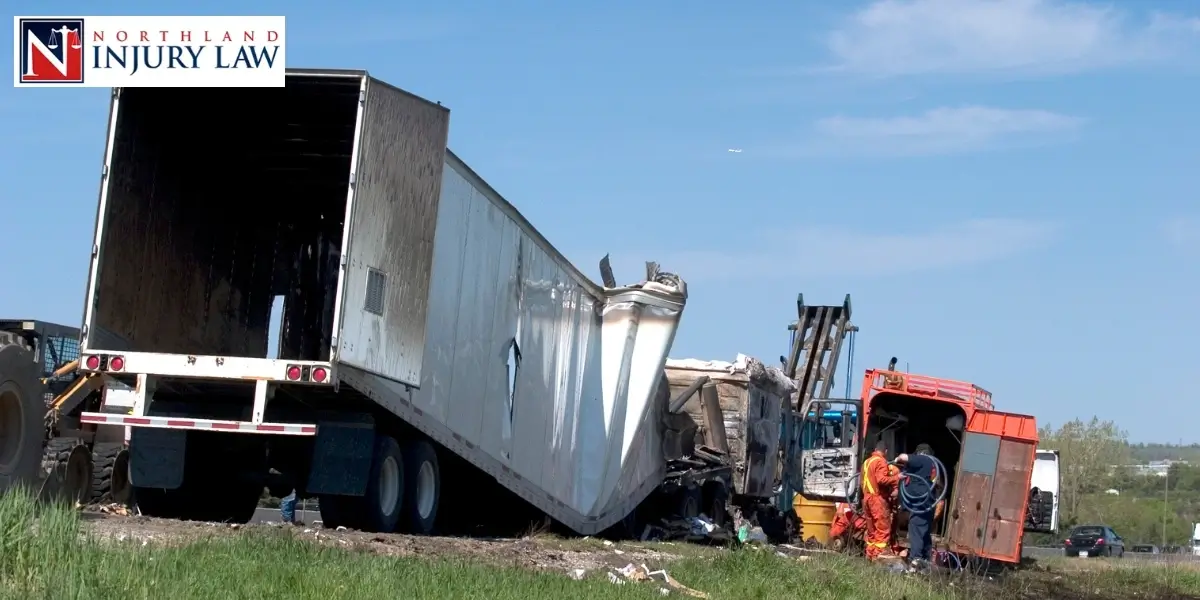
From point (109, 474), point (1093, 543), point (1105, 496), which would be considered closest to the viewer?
point (109, 474)

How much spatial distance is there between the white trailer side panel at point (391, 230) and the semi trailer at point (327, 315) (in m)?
0.02

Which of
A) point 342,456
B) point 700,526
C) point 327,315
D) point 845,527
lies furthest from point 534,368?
point 700,526

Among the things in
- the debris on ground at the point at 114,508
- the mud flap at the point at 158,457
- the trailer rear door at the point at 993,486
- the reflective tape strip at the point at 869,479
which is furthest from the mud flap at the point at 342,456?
the trailer rear door at the point at 993,486

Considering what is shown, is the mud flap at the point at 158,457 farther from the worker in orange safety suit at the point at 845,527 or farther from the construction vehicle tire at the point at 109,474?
the worker in orange safety suit at the point at 845,527

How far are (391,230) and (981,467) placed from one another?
32.9 ft

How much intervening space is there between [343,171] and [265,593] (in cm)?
712

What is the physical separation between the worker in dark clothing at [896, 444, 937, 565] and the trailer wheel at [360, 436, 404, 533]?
5.90 metres

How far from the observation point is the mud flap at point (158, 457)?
1252cm

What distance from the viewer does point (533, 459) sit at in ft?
50.0

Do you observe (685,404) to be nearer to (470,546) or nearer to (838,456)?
(838,456)

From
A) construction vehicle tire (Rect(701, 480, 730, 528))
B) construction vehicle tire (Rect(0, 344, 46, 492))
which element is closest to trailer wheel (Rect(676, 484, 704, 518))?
construction vehicle tire (Rect(701, 480, 730, 528))

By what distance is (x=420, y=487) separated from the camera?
13469 mm

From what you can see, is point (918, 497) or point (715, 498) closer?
point (918, 497)

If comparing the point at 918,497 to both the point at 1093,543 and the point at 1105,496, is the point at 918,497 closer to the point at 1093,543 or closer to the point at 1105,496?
the point at 1093,543
